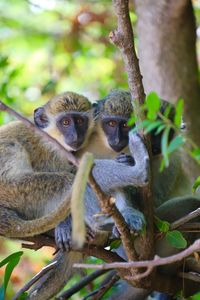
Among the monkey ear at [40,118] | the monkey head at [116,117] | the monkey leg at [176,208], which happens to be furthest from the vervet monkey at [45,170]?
the monkey leg at [176,208]

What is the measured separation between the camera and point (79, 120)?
538 cm

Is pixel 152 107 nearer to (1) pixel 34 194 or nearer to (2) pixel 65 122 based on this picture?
(1) pixel 34 194

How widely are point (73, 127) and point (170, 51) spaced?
1.60 meters

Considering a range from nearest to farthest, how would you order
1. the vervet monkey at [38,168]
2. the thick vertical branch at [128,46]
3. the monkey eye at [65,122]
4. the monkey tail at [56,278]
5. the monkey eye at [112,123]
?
the thick vertical branch at [128,46] → the vervet monkey at [38,168] → the monkey tail at [56,278] → the monkey eye at [112,123] → the monkey eye at [65,122]

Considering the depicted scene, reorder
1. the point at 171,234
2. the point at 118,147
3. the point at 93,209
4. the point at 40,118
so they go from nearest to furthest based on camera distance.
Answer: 1. the point at 171,234
2. the point at 93,209
3. the point at 118,147
4. the point at 40,118

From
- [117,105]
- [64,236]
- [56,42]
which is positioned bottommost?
[64,236]

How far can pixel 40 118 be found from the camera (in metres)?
5.53

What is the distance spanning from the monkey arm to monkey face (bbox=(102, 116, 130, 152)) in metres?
0.23

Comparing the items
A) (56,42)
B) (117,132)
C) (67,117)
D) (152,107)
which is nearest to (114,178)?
(117,132)

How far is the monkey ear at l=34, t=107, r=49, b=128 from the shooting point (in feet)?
18.1

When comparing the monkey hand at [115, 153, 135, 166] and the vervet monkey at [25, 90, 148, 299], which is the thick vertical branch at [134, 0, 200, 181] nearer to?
the vervet monkey at [25, 90, 148, 299]

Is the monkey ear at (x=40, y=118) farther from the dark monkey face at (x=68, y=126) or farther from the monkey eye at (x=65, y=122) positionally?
the monkey eye at (x=65, y=122)

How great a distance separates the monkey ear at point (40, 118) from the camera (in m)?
5.51

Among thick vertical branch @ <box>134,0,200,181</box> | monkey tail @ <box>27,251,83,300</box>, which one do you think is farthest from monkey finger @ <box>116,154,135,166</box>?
thick vertical branch @ <box>134,0,200,181</box>
